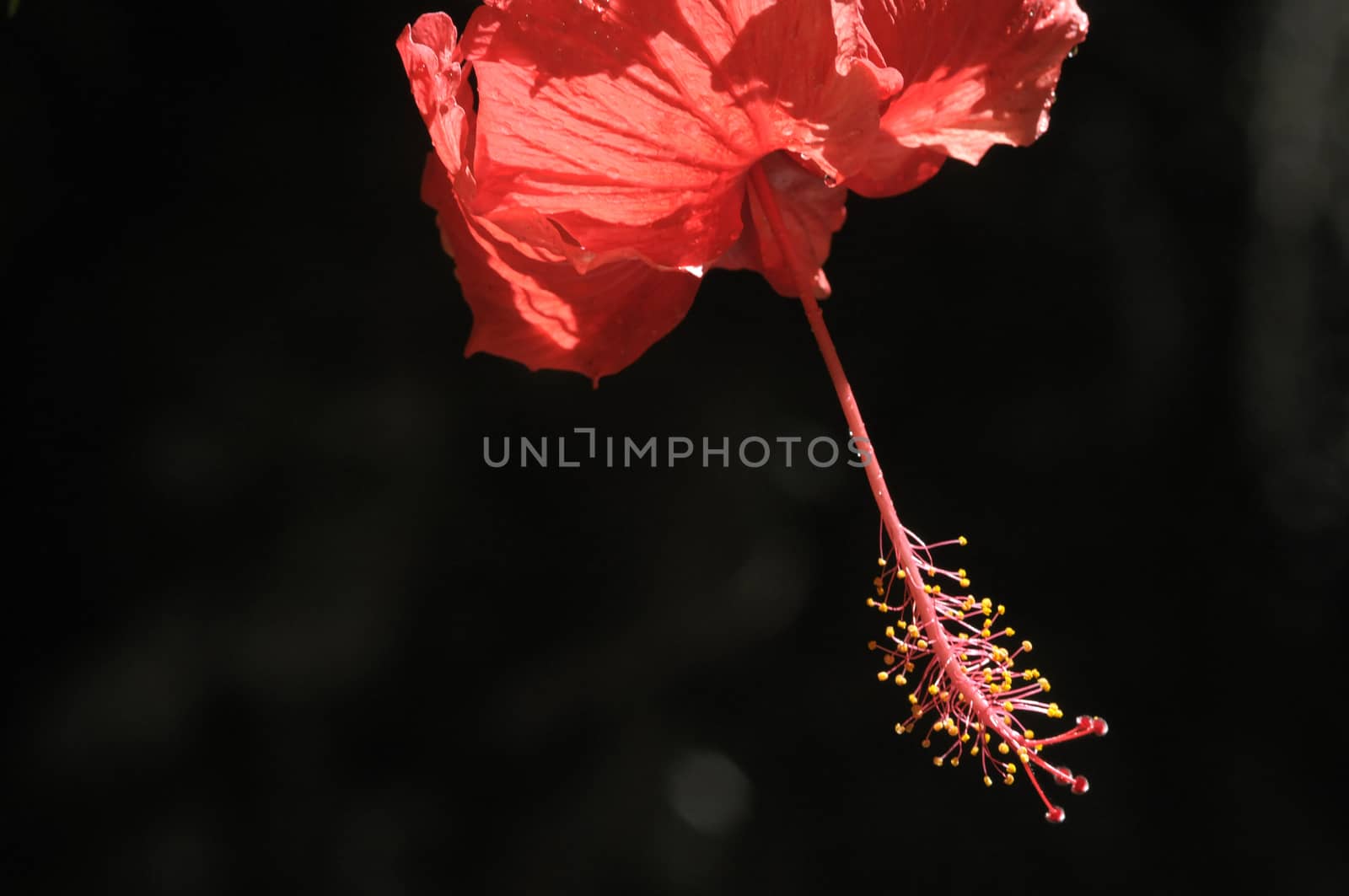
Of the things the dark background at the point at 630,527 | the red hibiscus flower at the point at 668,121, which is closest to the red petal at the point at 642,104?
the red hibiscus flower at the point at 668,121

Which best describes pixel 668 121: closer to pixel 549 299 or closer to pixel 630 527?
pixel 549 299

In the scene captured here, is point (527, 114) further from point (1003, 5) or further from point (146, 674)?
point (146, 674)

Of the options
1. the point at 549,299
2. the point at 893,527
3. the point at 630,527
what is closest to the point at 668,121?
the point at 549,299

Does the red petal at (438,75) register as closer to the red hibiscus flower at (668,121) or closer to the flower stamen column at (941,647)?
the red hibiscus flower at (668,121)

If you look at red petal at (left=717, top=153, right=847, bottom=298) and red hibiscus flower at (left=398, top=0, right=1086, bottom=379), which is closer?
red hibiscus flower at (left=398, top=0, right=1086, bottom=379)

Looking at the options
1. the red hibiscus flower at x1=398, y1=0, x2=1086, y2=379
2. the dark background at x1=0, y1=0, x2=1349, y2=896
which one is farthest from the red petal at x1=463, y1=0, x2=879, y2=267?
the dark background at x1=0, y1=0, x2=1349, y2=896

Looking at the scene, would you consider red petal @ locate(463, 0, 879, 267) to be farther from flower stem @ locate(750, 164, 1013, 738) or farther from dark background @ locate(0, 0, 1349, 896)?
dark background @ locate(0, 0, 1349, 896)

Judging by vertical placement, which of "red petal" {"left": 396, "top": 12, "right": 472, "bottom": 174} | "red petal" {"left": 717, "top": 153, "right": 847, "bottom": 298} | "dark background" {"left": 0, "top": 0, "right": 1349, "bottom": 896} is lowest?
"dark background" {"left": 0, "top": 0, "right": 1349, "bottom": 896}

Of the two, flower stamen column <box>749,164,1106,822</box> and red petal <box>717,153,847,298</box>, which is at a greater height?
red petal <box>717,153,847,298</box>
